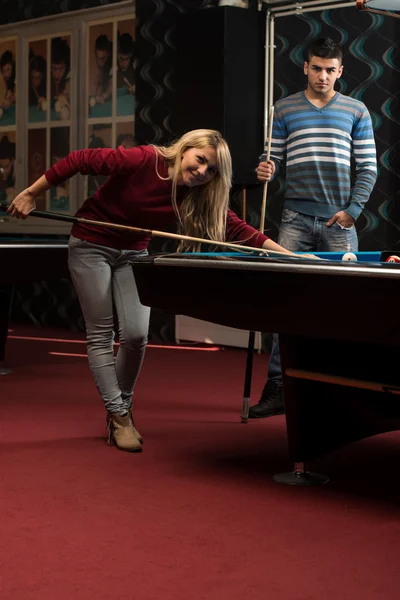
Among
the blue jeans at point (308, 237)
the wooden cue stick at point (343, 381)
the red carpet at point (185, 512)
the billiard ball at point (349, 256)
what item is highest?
the blue jeans at point (308, 237)

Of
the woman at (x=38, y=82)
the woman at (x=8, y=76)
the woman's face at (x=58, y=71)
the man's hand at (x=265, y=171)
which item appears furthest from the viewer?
the woman at (x=8, y=76)

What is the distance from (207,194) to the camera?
10.6 feet

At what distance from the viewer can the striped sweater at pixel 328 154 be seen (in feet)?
13.0

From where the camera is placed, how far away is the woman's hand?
3078 millimetres

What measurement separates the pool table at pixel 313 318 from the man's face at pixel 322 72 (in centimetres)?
98

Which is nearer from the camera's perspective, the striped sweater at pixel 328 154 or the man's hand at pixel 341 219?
the man's hand at pixel 341 219

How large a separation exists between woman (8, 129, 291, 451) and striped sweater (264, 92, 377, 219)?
81 cm

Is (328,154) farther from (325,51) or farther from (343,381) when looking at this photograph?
(343,381)

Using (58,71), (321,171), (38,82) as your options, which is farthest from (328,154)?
(38,82)

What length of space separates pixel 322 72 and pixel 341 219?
59 centimetres

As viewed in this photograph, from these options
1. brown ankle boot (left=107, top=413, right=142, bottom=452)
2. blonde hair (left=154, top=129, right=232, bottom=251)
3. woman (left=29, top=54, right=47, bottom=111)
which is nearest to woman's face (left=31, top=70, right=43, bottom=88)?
woman (left=29, top=54, right=47, bottom=111)

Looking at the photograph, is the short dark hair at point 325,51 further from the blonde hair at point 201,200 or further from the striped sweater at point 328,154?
the blonde hair at point 201,200

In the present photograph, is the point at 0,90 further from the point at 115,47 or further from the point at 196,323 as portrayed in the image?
the point at 196,323

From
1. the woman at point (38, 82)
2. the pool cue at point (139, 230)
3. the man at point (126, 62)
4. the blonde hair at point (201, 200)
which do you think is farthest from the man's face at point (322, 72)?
the woman at point (38, 82)
